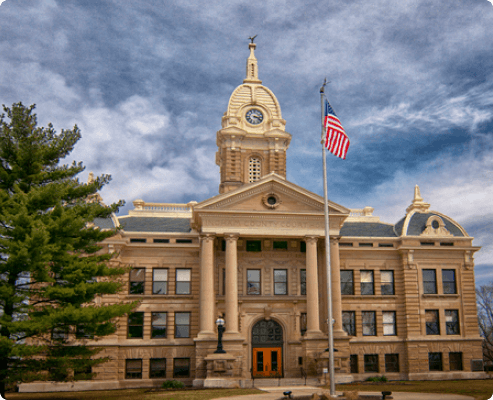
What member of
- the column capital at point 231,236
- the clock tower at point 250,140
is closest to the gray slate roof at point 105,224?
the column capital at point 231,236

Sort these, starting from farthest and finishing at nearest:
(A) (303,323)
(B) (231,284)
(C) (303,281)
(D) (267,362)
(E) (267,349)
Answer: (C) (303,281), (A) (303,323), (E) (267,349), (D) (267,362), (B) (231,284)

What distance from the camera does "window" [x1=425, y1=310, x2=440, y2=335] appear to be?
152 ft

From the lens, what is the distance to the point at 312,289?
41875 mm

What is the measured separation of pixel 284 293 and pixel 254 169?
15408mm

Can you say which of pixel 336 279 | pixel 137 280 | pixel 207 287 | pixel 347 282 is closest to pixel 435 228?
pixel 347 282

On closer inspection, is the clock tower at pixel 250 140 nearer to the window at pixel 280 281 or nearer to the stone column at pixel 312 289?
the window at pixel 280 281

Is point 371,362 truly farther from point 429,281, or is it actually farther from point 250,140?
point 250,140

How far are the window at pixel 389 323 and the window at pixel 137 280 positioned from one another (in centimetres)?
2075

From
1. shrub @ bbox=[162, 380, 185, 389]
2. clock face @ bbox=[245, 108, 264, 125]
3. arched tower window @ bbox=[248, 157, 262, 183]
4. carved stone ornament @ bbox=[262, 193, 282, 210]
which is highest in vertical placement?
clock face @ bbox=[245, 108, 264, 125]

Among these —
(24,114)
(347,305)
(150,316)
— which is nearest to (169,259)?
(150,316)

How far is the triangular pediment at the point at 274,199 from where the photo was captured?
4278 centimetres

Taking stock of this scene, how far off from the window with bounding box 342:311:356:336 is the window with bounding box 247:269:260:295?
7.85 metres

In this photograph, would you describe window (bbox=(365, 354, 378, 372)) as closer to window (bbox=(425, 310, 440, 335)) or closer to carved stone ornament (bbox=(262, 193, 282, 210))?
window (bbox=(425, 310, 440, 335))

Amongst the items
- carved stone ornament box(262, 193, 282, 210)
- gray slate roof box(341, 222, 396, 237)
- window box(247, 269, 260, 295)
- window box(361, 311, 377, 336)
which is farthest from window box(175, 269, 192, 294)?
window box(361, 311, 377, 336)
